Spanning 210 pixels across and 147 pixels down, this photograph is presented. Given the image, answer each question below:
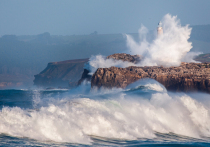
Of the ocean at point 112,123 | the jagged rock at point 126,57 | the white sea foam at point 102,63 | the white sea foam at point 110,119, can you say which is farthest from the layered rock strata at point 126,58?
the ocean at point 112,123

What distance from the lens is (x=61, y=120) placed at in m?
17.0

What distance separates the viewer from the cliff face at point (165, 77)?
39.5m

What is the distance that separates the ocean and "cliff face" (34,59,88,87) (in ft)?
344

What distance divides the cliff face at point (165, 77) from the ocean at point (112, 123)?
48.3 ft

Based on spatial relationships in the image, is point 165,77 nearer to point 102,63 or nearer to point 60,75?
point 102,63

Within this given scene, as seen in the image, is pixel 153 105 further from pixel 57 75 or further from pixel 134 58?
pixel 57 75

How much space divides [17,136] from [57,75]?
410 feet

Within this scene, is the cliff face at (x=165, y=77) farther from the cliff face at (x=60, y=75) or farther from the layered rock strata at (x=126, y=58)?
the cliff face at (x=60, y=75)

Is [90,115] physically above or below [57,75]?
below

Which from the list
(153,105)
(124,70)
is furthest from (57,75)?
(153,105)

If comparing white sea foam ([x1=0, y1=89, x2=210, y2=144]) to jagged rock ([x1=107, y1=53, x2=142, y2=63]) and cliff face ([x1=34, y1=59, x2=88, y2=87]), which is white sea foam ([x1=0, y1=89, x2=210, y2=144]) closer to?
jagged rock ([x1=107, y1=53, x2=142, y2=63])

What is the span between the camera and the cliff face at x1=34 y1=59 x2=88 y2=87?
12995 cm

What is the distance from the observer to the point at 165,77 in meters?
40.9

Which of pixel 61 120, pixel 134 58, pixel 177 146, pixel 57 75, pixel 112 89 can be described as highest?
pixel 57 75
